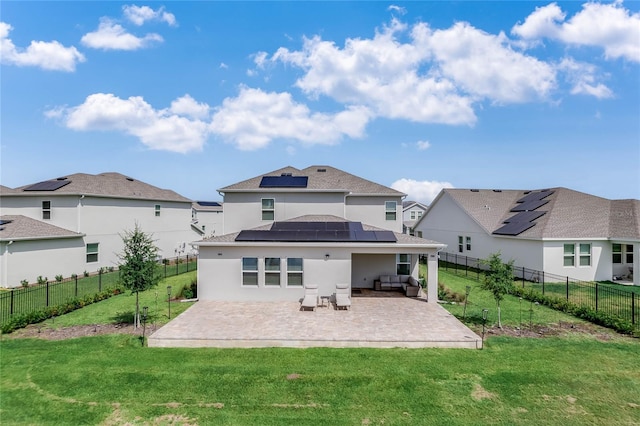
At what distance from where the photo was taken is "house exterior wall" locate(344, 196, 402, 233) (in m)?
20.8

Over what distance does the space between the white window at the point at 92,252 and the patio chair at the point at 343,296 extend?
→ 19885 mm

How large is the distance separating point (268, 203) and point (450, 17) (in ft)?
48.5

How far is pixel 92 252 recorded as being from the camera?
75.8 feet

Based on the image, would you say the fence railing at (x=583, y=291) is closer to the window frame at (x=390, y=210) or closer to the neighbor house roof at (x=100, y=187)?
the window frame at (x=390, y=210)

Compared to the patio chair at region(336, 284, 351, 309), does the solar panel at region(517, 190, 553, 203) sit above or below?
above

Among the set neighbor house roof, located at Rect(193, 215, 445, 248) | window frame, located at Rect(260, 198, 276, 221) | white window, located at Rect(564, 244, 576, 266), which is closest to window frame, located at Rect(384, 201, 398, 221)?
neighbor house roof, located at Rect(193, 215, 445, 248)

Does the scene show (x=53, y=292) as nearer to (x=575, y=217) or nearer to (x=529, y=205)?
(x=575, y=217)

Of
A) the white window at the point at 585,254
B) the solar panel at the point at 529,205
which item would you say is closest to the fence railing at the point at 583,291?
the white window at the point at 585,254

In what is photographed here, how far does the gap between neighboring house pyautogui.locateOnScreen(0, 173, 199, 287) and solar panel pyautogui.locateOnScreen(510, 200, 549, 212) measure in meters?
31.0

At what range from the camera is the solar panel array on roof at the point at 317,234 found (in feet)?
49.8

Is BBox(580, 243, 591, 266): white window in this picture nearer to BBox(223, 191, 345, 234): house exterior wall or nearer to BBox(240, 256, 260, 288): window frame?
BBox(223, 191, 345, 234): house exterior wall

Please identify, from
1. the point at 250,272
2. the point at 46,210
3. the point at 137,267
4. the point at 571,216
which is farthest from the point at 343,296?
the point at 46,210

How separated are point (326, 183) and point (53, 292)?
55.1 ft

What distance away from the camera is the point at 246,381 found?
7664 millimetres
